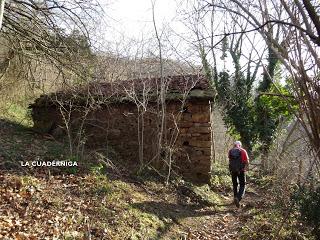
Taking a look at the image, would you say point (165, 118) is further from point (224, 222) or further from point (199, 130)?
point (224, 222)

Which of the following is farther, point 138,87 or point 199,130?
point 138,87

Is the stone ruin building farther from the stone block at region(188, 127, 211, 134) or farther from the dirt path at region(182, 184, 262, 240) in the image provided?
the dirt path at region(182, 184, 262, 240)

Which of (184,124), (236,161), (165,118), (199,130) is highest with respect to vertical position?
(165,118)

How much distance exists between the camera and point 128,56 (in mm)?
9766

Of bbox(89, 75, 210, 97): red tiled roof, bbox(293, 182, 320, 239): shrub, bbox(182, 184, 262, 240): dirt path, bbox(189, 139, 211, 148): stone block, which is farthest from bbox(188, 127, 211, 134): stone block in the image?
bbox(293, 182, 320, 239): shrub

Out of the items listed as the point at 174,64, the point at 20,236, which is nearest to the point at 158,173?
the point at 174,64

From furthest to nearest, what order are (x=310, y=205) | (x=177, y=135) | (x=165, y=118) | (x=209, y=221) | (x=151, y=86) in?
(x=165, y=118) → (x=177, y=135) → (x=151, y=86) → (x=209, y=221) → (x=310, y=205)

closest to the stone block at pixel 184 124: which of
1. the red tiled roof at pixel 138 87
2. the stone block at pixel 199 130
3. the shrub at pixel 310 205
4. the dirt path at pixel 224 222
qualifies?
the stone block at pixel 199 130

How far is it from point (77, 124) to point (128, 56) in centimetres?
280

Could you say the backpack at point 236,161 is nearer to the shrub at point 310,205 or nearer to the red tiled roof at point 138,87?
the red tiled roof at point 138,87

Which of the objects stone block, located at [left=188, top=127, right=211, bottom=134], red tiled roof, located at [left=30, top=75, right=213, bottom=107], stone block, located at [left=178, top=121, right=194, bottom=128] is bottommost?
stone block, located at [left=188, top=127, right=211, bottom=134]

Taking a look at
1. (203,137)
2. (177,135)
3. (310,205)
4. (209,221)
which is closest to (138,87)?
(177,135)

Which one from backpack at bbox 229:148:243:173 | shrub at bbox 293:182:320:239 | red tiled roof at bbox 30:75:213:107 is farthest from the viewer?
red tiled roof at bbox 30:75:213:107

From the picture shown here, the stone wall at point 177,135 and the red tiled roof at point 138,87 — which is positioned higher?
the red tiled roof at point 138,87
